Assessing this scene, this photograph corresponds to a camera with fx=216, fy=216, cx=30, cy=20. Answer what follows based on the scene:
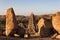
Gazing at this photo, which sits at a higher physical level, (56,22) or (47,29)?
(56,22)

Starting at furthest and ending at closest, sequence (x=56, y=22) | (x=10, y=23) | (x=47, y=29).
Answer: (x=47, y=29) < (x=10, y=23) < (x=56, y=22)

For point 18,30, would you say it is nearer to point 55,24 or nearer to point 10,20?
point 10,20

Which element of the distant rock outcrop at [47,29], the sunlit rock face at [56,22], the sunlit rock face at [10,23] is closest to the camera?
the sunlit rock face at [56,22]

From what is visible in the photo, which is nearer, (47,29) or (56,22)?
(56,22)

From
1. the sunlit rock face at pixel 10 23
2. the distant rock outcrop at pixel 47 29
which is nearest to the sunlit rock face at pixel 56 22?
the distant rock outcrop at pixel 47 29

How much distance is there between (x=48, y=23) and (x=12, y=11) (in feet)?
10.5

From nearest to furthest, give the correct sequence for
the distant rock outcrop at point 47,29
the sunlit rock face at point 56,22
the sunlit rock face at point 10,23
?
the sunlit rock face at point 56,22 → the sunlit rock face at point 10,23 → the distant rock outcrop at point 47,29

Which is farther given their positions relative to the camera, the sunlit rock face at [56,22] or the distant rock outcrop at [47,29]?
the distant rock outcrop at [47,29]

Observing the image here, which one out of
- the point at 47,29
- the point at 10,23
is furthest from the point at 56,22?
the point at 10,23

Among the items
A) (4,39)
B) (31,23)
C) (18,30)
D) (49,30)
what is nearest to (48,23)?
(49,30)

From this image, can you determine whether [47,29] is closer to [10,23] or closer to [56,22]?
[56,22]

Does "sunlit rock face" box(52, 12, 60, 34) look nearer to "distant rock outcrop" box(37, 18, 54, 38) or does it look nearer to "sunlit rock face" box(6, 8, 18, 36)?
"distant rock outcrop" box(37, 18, 54, 38)

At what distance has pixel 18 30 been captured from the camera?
57.7 ft

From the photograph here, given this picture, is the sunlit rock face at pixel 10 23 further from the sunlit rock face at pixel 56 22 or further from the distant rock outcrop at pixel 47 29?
the sunlit rock face at pixel 56 22
